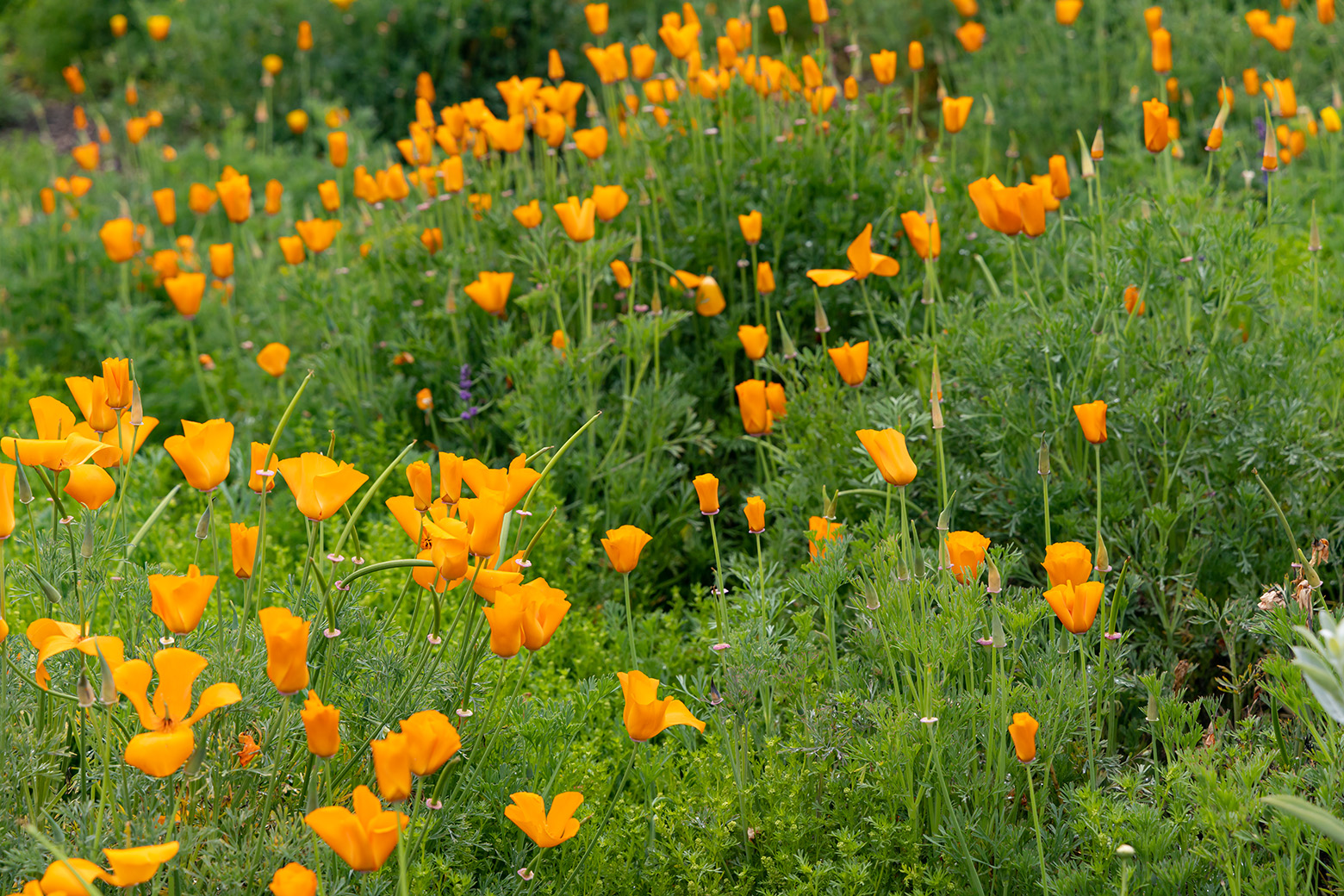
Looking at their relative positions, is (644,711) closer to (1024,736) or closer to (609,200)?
(1024,736)

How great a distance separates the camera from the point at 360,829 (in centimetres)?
129

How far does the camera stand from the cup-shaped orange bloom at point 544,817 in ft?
4.92

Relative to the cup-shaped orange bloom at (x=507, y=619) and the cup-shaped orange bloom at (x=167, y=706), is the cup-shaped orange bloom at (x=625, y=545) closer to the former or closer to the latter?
the cup-shaped orange bloom at (x=507, y=619)

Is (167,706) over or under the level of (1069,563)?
over

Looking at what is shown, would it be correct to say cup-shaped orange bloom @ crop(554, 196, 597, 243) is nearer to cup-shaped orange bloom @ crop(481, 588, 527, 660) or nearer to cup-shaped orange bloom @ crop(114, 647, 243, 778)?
cup-shaped orange bloom @ crop(481, 588, 527, 660)

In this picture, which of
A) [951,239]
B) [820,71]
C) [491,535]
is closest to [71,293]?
[820,71]

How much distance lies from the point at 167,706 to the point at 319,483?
0.33m

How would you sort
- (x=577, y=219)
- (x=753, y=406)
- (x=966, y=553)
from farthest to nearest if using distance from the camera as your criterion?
(x=577, y=219) < (x=753, y=406) < (x=966, y=553)

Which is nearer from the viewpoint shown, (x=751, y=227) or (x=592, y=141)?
(x=751, y=227)

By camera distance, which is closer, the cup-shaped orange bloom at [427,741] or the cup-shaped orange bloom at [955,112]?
the cup-shaped orange bloom at [427,741]

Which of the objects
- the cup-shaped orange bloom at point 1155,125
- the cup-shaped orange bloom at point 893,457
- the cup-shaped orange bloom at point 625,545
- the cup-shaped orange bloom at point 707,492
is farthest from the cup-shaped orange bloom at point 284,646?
the cup-shaped orange bloom at point 1155,125

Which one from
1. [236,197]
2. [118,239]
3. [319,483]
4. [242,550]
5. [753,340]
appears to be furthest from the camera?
[118,239]

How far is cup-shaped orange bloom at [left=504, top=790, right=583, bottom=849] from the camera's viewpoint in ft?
4.92

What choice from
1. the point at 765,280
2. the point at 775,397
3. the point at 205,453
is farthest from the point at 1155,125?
the point at 205,453
